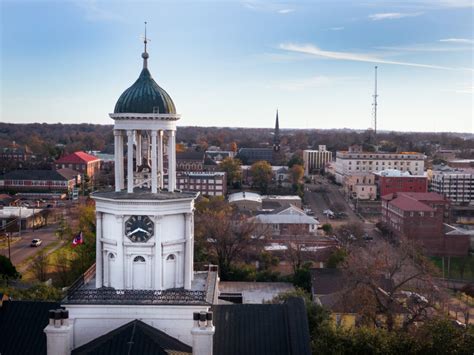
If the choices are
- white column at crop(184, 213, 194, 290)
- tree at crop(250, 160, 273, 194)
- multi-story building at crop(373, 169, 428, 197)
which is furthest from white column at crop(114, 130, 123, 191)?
tree at crop(250, 160, 273, 194)

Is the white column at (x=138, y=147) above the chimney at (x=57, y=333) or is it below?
above

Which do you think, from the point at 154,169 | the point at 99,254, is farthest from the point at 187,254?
the point at 154,169

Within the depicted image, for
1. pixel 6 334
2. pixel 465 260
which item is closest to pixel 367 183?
pixel 465 260

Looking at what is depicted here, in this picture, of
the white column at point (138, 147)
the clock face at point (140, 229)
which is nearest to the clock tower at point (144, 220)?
the clock face at point (140, 229)

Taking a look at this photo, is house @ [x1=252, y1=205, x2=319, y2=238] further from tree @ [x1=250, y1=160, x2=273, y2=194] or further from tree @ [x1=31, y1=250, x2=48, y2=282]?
tree @ [x1=250, y1=160, x2=273, y2=194]

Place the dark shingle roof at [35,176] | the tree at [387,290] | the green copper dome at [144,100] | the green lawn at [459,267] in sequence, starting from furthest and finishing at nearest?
1. the dark shingle roof at [35,176]
2. the green lawn at [459,267]
3. the tree at [387,290]
4. the green copper dome at [144,100]

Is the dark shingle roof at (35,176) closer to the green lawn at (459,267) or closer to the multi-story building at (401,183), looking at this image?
the multi-story building at (401,183)
